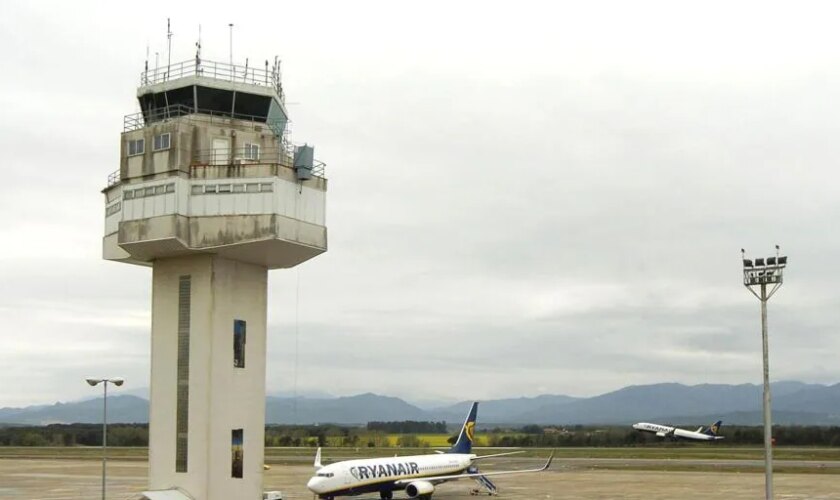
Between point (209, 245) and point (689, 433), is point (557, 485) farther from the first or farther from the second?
point (689, 433)

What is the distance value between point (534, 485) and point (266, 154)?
4859cm

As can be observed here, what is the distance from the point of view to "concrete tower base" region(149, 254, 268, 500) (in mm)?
44062

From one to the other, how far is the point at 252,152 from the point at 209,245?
5.68 m

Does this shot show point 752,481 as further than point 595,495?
Yes

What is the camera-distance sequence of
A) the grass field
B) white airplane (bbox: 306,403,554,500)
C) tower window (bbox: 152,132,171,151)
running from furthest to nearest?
the grass field < white airplane (bbox: 306,403,554,500) < tower window (bbox: 152,132,171,151)

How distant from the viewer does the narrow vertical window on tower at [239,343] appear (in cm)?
4562

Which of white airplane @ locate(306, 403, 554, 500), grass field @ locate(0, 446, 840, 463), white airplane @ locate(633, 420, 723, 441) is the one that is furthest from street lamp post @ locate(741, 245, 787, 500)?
→ white airplane @ locate(633, 420, 723, 441)

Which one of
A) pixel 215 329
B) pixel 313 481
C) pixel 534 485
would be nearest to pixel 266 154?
pixel 215 329

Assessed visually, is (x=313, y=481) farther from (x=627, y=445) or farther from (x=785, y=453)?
(x=627, y=445)

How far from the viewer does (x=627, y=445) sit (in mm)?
164500

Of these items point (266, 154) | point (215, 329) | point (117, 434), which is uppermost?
point (266, 154)

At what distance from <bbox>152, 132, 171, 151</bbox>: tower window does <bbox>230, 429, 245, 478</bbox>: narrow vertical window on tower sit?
47.9ft

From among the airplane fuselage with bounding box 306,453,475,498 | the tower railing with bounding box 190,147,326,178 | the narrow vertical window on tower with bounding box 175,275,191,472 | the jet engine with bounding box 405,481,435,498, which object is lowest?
the jet engine with bounding box 405,481,435,498

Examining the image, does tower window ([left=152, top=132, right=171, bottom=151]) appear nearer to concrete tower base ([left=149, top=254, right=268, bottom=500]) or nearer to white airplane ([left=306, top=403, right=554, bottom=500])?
concrete tower base ([left=149, top=254, right=268, bottom=500])
